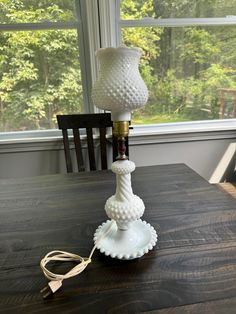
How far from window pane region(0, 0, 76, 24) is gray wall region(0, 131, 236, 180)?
80 centimetres

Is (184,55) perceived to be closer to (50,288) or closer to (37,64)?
(37,64)

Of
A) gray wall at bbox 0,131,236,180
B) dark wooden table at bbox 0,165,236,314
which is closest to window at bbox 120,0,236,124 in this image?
gray wall at bbox 0,131,236,180

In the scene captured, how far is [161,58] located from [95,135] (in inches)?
28.9

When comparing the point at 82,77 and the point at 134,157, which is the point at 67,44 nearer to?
the point at 82,77

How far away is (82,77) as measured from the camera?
166 centimetres

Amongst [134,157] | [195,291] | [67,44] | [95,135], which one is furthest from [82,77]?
[195,291]

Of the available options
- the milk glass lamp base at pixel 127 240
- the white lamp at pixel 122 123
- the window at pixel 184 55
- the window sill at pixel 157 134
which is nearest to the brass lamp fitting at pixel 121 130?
the white lamp at pixel 122 123

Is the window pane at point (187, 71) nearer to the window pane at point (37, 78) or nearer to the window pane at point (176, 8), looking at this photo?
the window pane at point (176, 8)

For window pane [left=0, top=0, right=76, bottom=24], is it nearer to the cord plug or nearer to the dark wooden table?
the dark wooden table

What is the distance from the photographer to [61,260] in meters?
0.57

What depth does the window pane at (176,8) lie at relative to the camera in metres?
1.56

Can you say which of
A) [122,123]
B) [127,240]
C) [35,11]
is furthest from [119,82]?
[35,11]

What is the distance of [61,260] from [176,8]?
1.73 meters

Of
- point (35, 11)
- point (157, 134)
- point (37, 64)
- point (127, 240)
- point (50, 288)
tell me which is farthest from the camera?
point (157, 134)
